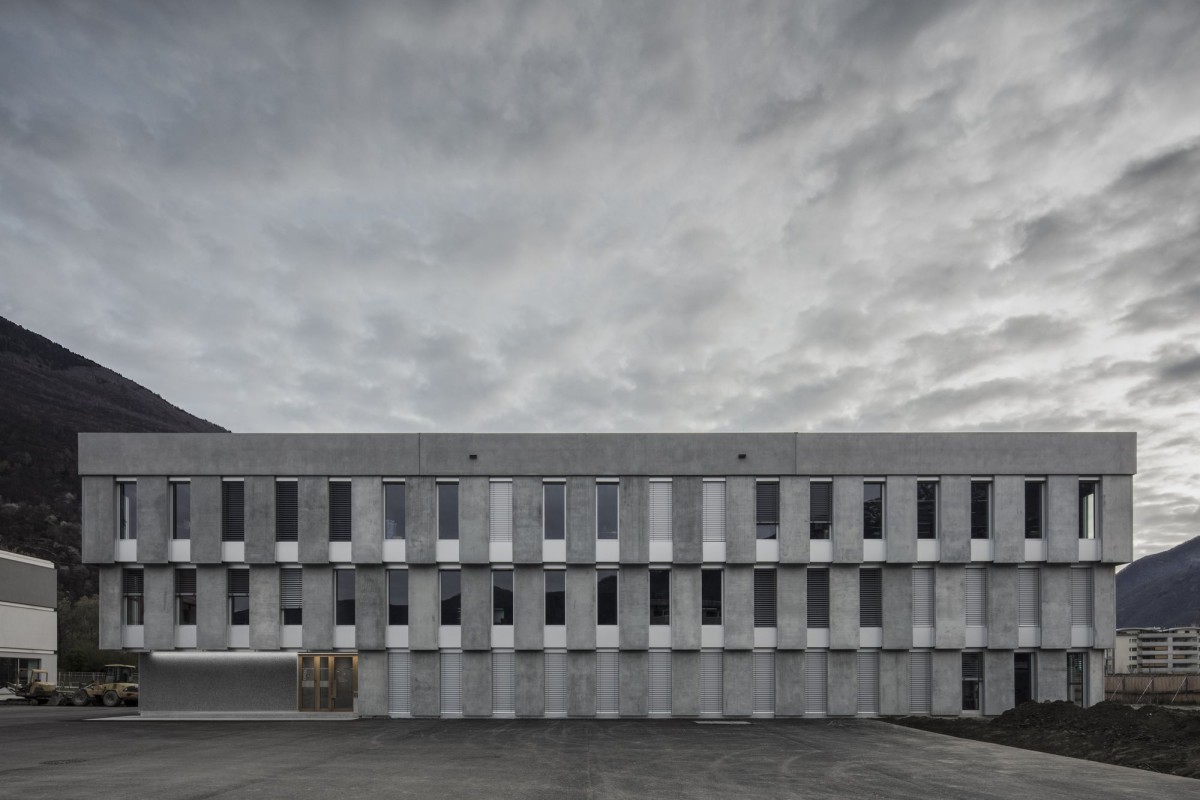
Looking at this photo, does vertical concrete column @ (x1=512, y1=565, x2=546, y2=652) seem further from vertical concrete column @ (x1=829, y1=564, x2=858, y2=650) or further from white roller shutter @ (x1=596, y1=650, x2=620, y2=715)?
vertical concrete column @ (x1=829, y1=564, x2=858, y2=650)

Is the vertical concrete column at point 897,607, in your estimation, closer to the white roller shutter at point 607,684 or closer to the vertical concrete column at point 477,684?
the white roller shutter at point 607,684

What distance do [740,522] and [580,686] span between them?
9.08 meters

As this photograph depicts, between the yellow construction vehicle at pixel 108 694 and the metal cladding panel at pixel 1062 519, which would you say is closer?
the metal cladding panel at pixel 1062 519

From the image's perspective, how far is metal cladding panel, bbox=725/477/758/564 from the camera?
98.4 ft

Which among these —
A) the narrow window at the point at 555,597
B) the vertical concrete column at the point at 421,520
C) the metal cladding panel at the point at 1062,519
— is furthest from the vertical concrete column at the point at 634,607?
the metal cladding panel at the point at 1062,519

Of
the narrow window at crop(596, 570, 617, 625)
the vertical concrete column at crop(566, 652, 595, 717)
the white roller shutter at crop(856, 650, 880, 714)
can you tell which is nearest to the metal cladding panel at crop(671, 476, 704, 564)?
the narrow window at crop(596, 570, 617, 625)

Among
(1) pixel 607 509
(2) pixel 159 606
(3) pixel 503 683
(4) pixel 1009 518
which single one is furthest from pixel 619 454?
(2) pixel 159 606

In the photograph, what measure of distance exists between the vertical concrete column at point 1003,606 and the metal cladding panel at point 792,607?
288 inches

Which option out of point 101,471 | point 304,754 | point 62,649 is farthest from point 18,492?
point 304,754

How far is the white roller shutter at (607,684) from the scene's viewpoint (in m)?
29.8

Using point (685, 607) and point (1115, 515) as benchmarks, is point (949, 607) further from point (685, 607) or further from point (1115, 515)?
point (685, 607)

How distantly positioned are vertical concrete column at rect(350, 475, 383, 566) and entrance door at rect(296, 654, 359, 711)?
4167 millimetres

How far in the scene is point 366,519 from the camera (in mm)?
30062

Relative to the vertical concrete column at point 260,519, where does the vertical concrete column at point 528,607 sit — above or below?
below
